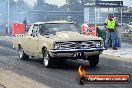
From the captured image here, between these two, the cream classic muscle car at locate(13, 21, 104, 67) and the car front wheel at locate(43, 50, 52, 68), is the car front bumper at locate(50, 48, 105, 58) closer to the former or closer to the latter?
the cream classic muscle car at locate(13, 21, 104, 67)

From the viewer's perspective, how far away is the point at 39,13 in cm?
8238

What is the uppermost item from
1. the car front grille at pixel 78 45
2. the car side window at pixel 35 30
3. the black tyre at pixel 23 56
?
the car side window at pixel 35 30

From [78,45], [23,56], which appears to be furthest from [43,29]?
[23,56]

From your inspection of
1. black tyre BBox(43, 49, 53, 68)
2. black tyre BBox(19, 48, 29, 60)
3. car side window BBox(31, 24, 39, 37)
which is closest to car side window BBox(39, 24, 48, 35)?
car side window BBox(31, 24, 39, 37)

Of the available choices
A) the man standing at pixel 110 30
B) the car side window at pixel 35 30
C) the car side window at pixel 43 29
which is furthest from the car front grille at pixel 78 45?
the man standing at pixel 110 30

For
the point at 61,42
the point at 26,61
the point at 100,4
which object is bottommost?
the point at 26,61

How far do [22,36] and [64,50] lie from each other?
3693 millimetres

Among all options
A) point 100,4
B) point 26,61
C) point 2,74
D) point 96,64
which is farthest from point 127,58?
point 100,4

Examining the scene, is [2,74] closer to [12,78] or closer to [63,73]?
[12,78]

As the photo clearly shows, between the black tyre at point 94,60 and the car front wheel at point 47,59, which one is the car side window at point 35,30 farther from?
the black tyre at point 94,60

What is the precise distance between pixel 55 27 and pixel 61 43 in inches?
63.4

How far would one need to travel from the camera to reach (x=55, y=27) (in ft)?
41.5

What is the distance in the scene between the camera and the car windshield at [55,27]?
12.5 m

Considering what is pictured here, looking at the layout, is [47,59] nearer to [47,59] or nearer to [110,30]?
[47,59]
